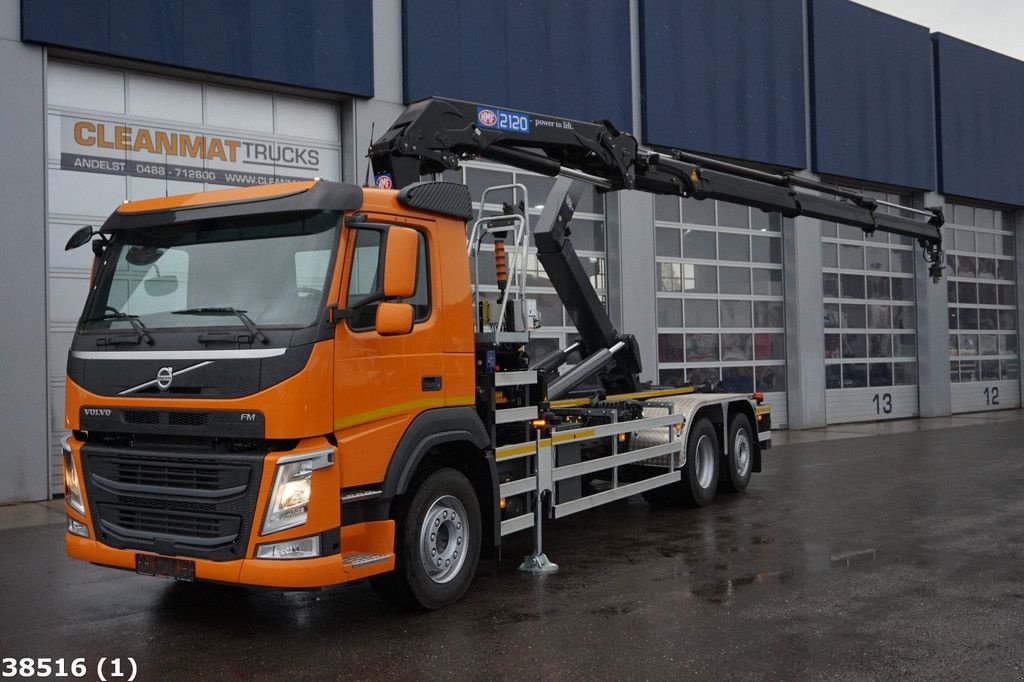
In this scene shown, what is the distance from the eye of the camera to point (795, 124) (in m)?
20.2

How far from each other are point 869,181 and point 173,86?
15310 mm

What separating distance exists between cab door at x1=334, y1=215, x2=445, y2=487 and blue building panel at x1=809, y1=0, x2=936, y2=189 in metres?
16.2

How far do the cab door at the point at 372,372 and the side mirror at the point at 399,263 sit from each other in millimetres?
182

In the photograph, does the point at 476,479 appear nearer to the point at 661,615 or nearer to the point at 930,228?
the point at 661,615

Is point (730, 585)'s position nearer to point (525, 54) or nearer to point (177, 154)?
point (177, 154)

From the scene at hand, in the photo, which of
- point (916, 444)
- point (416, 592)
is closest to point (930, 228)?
point (916, 444)

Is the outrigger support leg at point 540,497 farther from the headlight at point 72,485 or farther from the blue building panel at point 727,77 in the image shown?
the blue building panel at point 727,77

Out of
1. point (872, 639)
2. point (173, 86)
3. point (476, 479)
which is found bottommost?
point (872, 639)

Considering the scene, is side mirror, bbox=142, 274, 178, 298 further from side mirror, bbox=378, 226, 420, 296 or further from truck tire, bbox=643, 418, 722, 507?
truck tire, bbox=643, 418, 722, 507

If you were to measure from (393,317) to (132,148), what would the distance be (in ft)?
27.2

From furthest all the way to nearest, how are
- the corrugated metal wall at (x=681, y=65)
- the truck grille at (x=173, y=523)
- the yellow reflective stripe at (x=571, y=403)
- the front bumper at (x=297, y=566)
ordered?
the corrugated metal wall at (x=681, y=65), the yellow reflective stripe at (x=571, y=403), the truck grille at (x=173, y=523), the front bumper at (x=297, y=566)

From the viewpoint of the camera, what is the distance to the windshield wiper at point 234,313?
219 inches

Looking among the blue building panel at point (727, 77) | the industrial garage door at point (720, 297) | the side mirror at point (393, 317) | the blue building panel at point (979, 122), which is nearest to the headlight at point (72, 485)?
the side mirror at point (393, 317)

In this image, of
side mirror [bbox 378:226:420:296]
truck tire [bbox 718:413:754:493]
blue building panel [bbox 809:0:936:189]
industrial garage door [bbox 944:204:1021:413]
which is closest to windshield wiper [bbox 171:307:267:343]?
side mirror [bbox 378:226:420:296]
